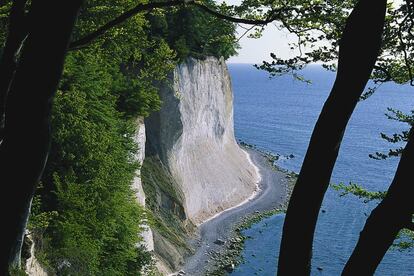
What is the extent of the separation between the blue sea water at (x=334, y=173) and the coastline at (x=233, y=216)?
1.92 meters

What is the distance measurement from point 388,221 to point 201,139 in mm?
41742

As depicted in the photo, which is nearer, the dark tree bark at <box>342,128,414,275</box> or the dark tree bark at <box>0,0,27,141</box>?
the dark tree bark at <box>342,128,414,275</box>

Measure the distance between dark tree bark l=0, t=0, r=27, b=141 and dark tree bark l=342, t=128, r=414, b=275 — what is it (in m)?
3.70

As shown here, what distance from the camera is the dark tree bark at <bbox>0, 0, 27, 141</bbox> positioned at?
4848mm

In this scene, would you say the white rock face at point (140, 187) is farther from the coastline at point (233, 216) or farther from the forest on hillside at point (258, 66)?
the forest on hillside at point (258, 66)

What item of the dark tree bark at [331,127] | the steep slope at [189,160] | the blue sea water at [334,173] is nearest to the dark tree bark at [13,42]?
the dark tree bark at [331,127]

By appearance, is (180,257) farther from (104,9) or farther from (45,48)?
(45,48)

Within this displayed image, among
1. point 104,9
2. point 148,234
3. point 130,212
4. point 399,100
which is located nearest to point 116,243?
point 130,212

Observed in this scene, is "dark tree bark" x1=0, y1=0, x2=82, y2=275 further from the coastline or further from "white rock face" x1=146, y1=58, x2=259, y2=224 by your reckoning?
"white rock face" x1=146, y1=58, x2=259, y2=224

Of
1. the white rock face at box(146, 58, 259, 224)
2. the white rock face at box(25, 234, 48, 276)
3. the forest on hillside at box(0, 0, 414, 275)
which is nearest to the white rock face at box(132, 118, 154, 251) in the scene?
→ the white rock face at box(146, 58, 259, 224)

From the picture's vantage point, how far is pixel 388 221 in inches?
140

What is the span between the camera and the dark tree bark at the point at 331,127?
3506 millimetres

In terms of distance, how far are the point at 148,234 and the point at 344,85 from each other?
2490 centimetres

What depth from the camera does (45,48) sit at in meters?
3.09
